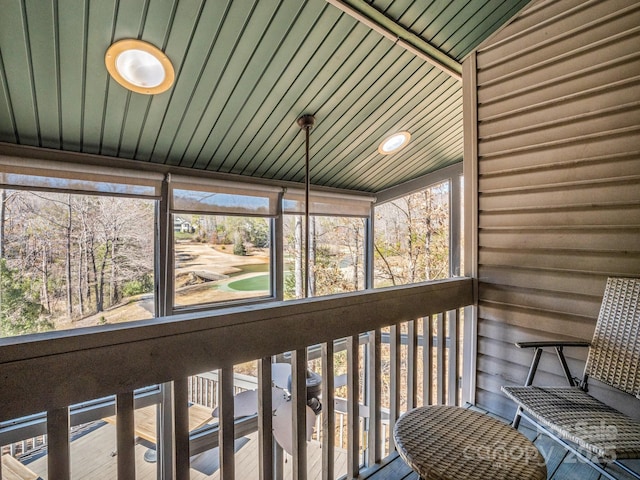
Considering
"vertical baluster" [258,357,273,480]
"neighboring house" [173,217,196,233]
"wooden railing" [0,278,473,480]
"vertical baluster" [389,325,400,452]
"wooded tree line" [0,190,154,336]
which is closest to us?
"wooden railing" [0,278,473,480]

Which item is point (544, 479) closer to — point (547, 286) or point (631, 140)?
point (547, 286)

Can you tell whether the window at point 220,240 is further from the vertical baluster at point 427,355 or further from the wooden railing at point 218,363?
the vertical baluster at point 427,355

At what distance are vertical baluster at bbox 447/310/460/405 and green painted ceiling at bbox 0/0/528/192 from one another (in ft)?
6.08

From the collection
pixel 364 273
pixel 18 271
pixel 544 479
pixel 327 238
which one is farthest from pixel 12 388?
pixel 364 273

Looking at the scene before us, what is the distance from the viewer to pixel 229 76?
2207mm

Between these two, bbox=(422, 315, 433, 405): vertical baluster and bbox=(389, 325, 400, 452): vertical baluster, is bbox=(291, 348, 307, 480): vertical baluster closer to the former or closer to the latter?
bbox=(389, 325, 400, 452): vertical baluster

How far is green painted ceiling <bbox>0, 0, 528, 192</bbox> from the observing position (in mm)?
1745

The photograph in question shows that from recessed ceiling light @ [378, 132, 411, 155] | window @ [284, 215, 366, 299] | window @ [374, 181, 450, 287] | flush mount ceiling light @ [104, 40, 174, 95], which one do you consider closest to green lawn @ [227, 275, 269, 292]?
window @ [284, 215, 366, 299]

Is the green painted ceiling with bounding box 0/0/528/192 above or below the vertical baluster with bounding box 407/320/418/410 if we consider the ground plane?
above

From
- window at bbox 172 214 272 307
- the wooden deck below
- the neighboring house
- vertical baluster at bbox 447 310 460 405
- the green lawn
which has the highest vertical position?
the neighboring house

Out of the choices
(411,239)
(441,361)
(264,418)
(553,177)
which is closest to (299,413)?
(264,418)

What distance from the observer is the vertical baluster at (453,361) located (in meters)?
2.00

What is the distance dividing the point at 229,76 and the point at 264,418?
2040mm

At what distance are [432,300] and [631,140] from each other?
4.10ft
